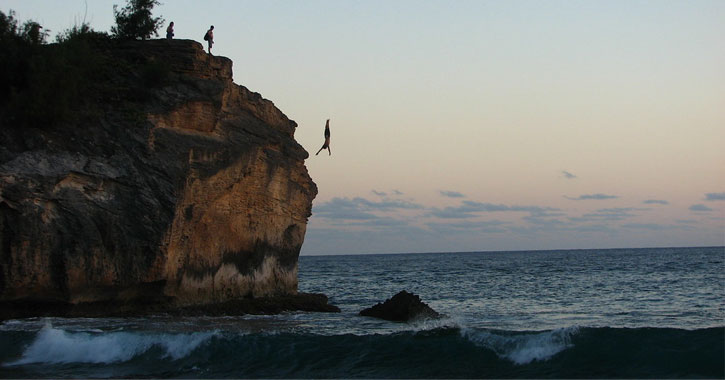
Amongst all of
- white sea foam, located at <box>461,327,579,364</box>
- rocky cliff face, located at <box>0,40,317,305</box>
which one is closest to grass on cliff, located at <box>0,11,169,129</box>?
rocky cliff face, located at <box>0,40,317,305</box>

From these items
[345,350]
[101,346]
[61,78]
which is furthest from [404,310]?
[61,78]

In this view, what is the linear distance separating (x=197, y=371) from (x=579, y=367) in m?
8.34

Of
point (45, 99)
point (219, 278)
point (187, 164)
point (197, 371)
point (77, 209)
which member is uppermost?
point (45, 99)

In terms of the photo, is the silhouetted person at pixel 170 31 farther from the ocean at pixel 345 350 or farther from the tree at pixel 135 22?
the ocean at pixel 345 350

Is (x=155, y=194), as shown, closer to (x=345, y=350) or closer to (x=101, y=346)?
(x=101, y=346)

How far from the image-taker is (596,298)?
34250 mm

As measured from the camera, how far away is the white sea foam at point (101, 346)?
1856cm

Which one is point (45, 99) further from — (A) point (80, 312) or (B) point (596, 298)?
(B) point (596, 298)

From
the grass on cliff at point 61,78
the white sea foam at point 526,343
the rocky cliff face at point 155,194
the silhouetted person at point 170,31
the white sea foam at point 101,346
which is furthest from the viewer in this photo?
the silhouetted person at point 170,31

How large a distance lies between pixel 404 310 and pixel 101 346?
34.1ft

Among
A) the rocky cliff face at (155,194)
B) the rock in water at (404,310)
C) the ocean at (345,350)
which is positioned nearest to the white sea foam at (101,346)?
the ocean at (345,350)

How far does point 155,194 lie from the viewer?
23.0 m

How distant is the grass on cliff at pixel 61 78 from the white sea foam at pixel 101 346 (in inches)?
268

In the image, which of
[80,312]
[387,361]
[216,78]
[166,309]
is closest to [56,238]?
[80,312]
